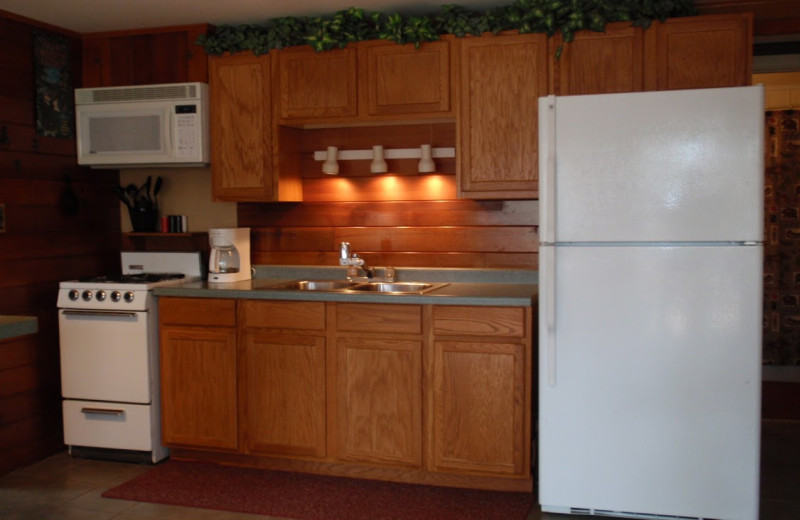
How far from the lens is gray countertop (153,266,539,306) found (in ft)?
11.1

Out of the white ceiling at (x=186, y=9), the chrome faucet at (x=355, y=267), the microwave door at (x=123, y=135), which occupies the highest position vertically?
the white ceiling at (x=186, y=9)

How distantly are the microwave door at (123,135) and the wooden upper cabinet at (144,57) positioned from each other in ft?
0.67

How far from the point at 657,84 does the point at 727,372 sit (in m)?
1.35

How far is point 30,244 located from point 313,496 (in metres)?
1.95

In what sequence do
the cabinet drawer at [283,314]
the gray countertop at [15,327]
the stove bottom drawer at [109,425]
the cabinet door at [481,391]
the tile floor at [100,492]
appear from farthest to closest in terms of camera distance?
the stove bottom drawer at [109,425]
the cabinet drawer at [283,314]
the cabinet door at [481,391]
the tile floor at [100,492]
the gray countertop at [15,327]

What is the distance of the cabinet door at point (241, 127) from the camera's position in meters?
3.98

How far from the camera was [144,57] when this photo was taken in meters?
4.20

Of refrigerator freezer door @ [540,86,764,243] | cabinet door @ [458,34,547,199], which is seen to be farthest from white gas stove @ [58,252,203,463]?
refrigerator freezer door @ [540,86,764,243]

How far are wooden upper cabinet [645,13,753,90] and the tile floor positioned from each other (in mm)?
1821

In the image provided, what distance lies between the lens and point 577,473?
308 cm

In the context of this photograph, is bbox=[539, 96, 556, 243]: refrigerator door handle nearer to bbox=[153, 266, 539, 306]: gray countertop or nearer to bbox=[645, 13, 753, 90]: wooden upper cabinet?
bbox=[153, 266, 539, 306]: gray countertop

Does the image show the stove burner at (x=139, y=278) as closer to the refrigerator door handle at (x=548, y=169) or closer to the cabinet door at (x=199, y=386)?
the cabinet door at (x=199, y=386)

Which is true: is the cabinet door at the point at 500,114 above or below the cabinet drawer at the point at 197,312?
above

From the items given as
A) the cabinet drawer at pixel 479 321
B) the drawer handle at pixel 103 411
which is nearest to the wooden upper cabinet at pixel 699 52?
the cabinet drawer at pixel 479 321
